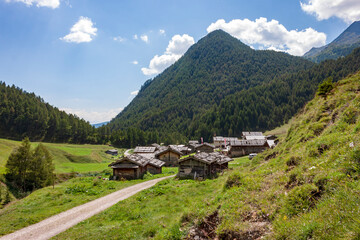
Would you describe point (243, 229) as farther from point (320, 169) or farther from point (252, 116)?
point (252, 116)

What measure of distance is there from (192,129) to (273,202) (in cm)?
16025

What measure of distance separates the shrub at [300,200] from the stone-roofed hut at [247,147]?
63.4m

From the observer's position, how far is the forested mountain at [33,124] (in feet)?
395

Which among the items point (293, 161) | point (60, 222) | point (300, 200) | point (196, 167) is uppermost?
point (293, 161)

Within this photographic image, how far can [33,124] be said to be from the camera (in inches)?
4936

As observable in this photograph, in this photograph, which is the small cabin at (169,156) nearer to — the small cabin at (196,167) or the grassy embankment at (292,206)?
the small cabin at (196,167)

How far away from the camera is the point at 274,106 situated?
15900 cm

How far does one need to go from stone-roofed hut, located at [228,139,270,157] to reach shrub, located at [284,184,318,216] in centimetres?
6337

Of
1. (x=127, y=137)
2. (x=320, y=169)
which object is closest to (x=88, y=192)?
(x=320, y=169)

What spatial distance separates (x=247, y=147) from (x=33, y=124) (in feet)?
449

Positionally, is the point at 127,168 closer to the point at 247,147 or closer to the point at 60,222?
the point at 60,222

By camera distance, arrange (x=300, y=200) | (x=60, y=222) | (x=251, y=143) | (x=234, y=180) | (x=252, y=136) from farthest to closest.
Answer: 1. (x=252, y=136)
2. (x=251, y=143)
3. (x=60, y=222)
4. (x=234, y=180)
5. (x=300, y=200)

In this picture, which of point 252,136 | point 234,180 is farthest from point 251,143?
point 234,180

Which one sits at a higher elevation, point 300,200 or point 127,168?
point 300,200
